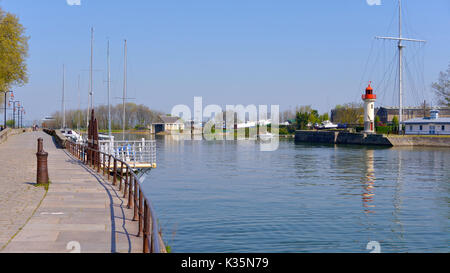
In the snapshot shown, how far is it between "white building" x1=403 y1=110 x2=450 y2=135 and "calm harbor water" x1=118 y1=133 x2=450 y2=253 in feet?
187

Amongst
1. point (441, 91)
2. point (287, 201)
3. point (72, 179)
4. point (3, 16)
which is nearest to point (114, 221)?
point (72, 179)

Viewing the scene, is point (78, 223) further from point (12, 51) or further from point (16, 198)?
point (12, 51)

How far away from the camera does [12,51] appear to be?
138ft

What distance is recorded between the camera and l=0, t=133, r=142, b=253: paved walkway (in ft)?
30.9

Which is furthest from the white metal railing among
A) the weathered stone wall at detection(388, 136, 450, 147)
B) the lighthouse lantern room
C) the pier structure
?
the lighthouse lantern room

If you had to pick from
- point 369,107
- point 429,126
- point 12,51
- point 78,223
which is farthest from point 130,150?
point 429,126

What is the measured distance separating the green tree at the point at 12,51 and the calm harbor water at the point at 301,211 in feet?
51.2

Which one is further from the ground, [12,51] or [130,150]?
[12,51]

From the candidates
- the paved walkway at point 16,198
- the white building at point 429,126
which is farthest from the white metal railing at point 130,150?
the white building at point 429,126

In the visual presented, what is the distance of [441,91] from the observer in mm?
102125

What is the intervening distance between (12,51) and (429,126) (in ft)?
250

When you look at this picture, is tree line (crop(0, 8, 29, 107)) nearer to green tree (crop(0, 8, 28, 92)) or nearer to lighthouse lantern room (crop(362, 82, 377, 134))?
green tree (crop(0, 8, 28, 92))

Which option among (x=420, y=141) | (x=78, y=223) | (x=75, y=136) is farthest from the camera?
(x=420, y=141)
